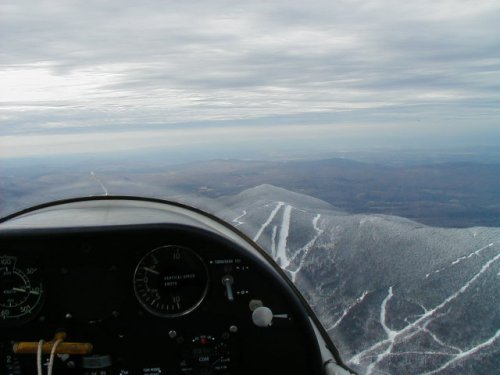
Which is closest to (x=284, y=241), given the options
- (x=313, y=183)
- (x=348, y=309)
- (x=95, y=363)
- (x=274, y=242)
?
(x=274, y=242)

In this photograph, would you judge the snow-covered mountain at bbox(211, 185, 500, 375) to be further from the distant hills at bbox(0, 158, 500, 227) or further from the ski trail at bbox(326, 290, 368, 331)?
the distant hills at bbox(0, 158, 500, 227)

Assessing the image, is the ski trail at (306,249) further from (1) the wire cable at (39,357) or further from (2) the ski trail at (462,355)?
(1) the wire cable at (39,357)

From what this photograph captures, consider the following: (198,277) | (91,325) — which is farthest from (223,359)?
(91,325)

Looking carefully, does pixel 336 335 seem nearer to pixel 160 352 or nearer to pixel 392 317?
pixel 392 317

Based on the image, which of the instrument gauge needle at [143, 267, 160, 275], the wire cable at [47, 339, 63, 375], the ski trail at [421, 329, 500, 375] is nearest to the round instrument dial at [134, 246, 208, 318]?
the instrument gauge needle at [143, 267, 160, 275]

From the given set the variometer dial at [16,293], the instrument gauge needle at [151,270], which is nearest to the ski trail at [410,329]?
the instrument gauge needle at [151,270]

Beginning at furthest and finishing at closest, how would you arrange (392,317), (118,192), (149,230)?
(118,192) < (392,317) < (149,230)

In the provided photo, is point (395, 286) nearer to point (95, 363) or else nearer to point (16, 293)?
point (95, 363)
